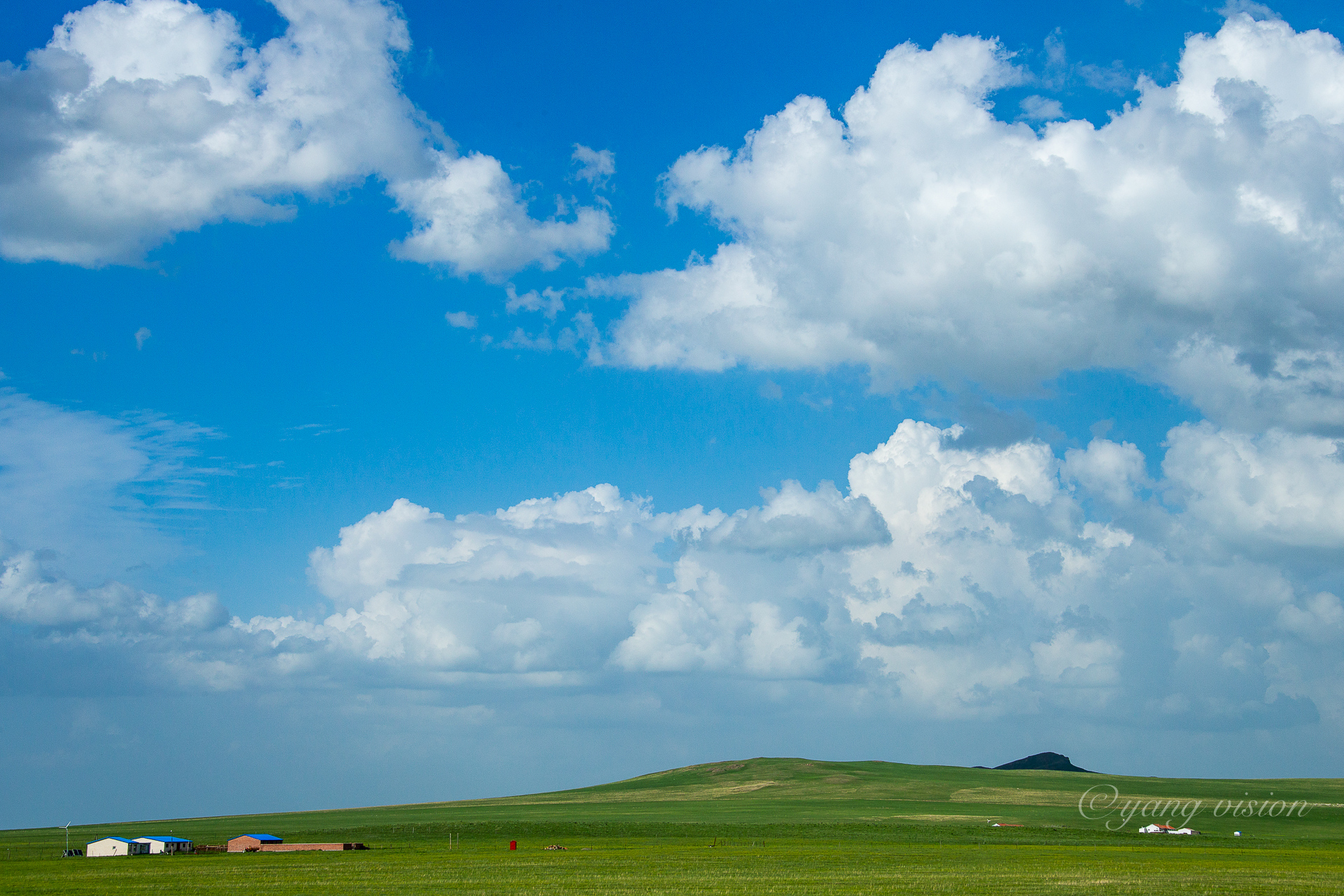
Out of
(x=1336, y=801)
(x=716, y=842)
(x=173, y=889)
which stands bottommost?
(x=1336, y=801)

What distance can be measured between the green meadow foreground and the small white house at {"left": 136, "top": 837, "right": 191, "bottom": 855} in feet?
24.1

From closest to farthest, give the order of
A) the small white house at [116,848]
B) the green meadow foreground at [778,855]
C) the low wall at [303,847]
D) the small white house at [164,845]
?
1. the green meadow foreground at [778,855]
2. the low wall at [303,847]
3. the small white house at [116,848]
4. the small white house at [164,845]

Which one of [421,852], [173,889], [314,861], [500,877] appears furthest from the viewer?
[421,852]

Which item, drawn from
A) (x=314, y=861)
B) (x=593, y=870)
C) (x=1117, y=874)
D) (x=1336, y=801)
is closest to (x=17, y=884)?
(x=314, y=861)

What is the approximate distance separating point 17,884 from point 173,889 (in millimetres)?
13987

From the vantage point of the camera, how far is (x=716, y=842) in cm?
11400

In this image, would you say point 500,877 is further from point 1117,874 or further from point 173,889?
point 1117,874

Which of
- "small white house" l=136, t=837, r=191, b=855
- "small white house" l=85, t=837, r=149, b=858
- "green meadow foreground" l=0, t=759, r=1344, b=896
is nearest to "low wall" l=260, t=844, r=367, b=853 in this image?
"green meadow foreground" l=0, t=759, r=1344, b=896

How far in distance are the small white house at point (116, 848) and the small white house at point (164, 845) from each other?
1.96 feet

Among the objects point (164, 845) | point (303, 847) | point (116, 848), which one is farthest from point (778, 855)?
point (116, 848)

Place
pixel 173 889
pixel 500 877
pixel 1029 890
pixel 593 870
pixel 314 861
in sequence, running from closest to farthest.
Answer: pixel 1029 890 → pixel 173 889 → pixel 500 877 → pixel 593 870 → pixel 314 861

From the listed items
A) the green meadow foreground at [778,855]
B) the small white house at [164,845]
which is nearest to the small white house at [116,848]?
the small white house at [164,845]

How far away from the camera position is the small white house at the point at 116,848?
117625 millimetres

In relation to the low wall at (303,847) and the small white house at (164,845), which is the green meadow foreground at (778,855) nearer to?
the low wall at (303,847)
